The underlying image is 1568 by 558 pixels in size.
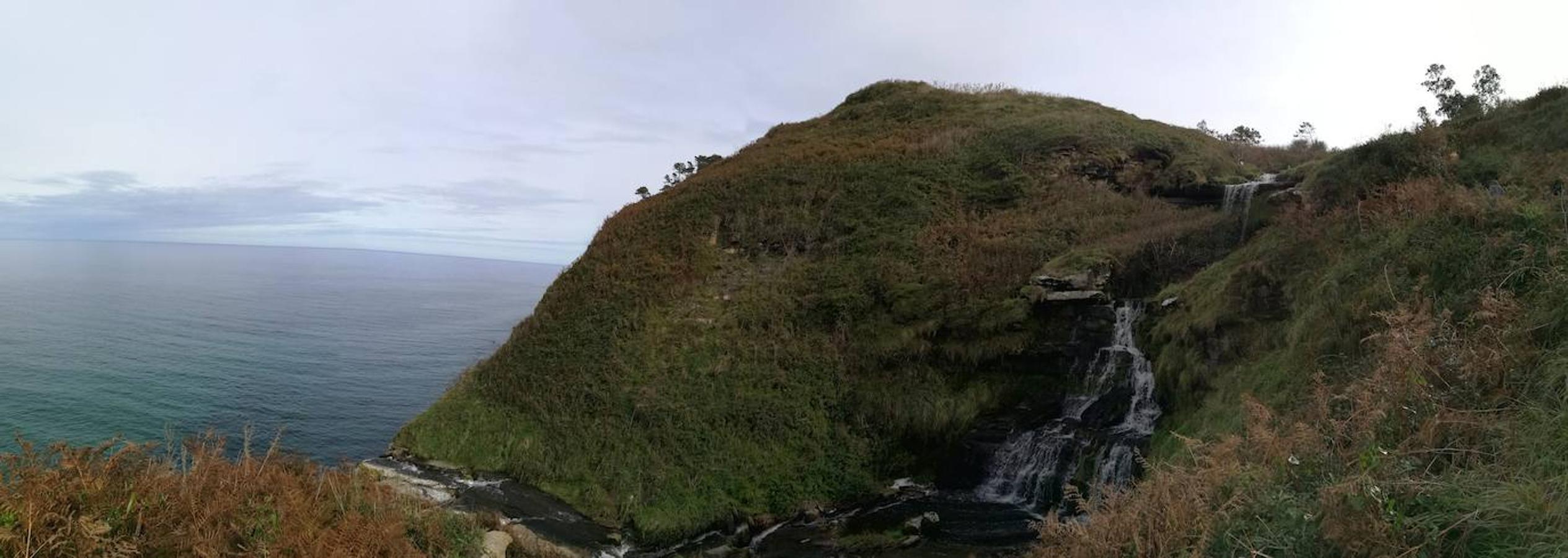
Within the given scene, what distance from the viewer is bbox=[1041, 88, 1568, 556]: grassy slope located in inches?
203

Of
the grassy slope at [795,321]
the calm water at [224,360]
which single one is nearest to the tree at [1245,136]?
the grassy slope at [795,321]

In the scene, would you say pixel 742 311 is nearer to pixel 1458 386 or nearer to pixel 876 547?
pixel 876 547

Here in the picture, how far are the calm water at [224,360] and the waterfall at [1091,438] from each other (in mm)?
19576

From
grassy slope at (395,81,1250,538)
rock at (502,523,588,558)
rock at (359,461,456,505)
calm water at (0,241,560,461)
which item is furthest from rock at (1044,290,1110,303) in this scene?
calm water at (0,241,560,461)

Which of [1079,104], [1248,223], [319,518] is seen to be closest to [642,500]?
[319,518]

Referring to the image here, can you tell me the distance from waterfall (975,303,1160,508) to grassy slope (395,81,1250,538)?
2.06 m

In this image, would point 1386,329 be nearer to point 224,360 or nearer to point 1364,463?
point 1364,463

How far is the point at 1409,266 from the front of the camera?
11.9 m

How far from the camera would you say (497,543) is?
49.4 ft

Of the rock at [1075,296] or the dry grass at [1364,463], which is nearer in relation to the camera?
the dry grass at [1364,463]

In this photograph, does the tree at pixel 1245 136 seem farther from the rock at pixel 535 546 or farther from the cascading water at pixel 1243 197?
the rock at pixel 535 546

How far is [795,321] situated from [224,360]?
4252 cm

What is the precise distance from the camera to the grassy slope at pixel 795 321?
2209 centimetres

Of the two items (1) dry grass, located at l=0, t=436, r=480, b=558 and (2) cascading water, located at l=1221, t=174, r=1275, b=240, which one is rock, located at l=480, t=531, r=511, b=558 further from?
(2) cascading water, located at l=1221, t=174, r=1275, b=240
